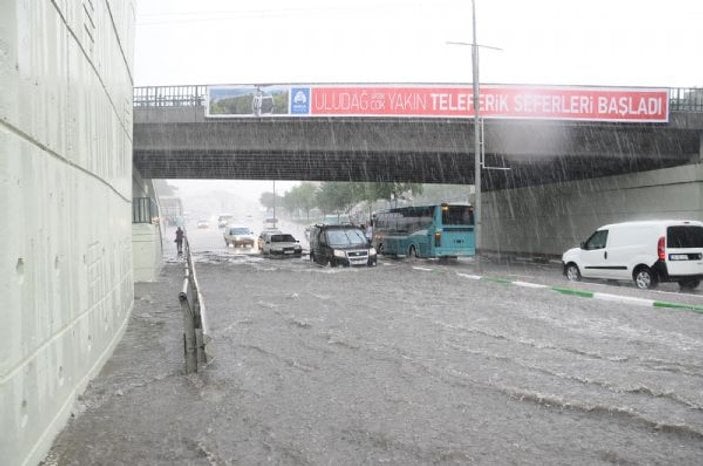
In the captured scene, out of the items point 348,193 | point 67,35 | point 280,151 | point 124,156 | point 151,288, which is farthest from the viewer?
point 348,193

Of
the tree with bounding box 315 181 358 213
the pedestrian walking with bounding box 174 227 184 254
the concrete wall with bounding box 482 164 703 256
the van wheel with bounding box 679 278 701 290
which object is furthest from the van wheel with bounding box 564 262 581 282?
the tree with bounding box 315 181 358 213

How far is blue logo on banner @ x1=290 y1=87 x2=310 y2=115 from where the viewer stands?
2414 centimetres

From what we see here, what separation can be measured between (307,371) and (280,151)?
1966 centimetres

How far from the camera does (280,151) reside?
25750 millimetres

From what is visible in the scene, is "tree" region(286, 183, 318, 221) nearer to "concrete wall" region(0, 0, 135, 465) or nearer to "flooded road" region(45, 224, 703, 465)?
"flooded road" region(45, 224, 703, 465)

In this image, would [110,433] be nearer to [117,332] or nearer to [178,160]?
[117,332]

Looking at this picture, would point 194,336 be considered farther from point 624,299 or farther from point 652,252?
point 652,252

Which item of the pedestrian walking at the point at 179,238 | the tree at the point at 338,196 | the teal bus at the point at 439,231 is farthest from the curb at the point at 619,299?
the tree at the point at 338,196

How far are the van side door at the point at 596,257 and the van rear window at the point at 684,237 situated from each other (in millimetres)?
1995

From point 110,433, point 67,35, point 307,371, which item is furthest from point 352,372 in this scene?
point 67,35

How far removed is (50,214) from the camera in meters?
4.39

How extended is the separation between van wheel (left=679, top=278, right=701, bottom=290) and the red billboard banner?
986 cm

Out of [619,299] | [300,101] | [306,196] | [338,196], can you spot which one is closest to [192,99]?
[300,101]

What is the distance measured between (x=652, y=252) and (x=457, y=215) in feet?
45.4
